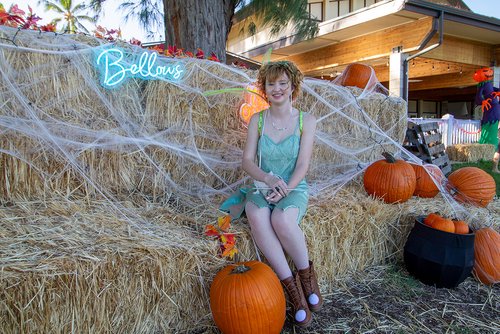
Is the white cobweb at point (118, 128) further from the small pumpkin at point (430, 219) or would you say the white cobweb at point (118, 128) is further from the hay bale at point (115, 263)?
the small pumpkin at point (430, 219)

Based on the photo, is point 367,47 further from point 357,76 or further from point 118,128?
point 118,128

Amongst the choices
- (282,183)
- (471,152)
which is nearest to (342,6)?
(471,152)

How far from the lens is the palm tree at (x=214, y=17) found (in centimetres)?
381

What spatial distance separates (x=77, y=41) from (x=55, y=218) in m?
1.12

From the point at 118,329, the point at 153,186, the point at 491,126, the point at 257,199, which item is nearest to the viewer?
the point at 118,329

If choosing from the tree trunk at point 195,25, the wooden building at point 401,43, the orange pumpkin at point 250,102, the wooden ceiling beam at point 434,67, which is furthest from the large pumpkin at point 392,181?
the wooden ceiling beam at point 434,67

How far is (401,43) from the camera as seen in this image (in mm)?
7891

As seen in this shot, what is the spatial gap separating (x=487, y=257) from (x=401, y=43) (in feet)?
21.7

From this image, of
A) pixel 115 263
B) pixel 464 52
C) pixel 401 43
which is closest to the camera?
pixel 115 263

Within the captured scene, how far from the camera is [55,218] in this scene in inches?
75.5

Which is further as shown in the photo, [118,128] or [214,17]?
[214,17]

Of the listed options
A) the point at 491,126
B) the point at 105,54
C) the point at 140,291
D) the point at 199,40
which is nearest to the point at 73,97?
the point at 105,54

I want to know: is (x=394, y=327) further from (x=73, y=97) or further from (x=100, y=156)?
(x=73, y=97)

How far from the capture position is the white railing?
9.86m
